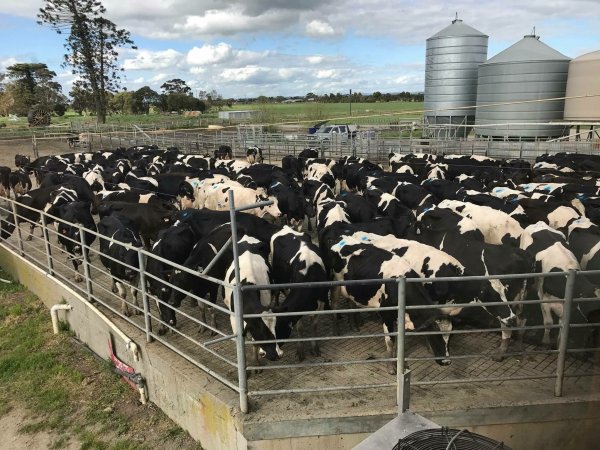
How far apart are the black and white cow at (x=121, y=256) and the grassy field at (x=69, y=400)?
3.93ft

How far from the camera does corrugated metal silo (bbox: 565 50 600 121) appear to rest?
26016 mm

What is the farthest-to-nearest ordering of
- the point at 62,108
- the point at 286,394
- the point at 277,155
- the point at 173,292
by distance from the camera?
the point at 62,108
the point at 277,155
the point at 173,292
the point at 286,394

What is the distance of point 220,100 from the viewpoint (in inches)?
4574

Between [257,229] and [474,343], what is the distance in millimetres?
4277

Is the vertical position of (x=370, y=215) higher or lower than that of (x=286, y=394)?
higher

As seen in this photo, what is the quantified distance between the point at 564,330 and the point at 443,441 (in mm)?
2774

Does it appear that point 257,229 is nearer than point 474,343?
No

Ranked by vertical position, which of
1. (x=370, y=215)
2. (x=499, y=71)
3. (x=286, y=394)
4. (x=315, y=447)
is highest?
(x=499, y=71)

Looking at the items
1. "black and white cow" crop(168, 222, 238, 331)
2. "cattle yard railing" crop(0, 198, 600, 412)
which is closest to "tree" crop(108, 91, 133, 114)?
"black and white cow" crop(168, 222, 238, 331)

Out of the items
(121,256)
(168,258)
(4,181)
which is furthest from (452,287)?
(4,181)

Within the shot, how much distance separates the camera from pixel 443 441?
116 inches

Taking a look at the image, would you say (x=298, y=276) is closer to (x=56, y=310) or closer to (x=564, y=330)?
(x=564, y=330)

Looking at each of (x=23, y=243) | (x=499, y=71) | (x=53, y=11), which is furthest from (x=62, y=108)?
(x=23, y=243)

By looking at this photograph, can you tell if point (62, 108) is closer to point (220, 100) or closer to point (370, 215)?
point (220, 100)
